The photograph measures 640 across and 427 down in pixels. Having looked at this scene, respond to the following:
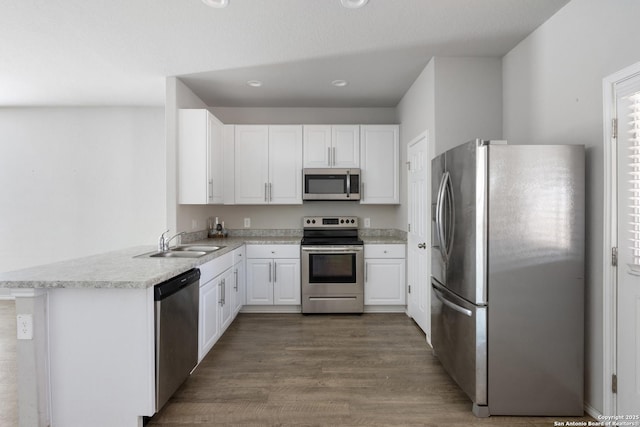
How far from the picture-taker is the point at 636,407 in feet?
5.42

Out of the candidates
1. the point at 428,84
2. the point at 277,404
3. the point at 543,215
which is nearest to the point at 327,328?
the point at 277,404

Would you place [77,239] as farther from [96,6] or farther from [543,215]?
[543,215]

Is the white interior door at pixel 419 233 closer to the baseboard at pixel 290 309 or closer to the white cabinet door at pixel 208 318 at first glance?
the baseboard at pixel 290 309

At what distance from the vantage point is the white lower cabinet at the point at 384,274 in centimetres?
377

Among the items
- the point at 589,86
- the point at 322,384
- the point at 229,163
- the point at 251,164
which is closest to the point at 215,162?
the point at 229,163

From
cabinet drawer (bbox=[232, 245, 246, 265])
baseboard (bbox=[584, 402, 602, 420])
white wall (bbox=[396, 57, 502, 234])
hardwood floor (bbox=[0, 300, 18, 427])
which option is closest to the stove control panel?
cabinet drawer (bbox=[232, 245, 246, 265])

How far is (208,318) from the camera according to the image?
2643 mm

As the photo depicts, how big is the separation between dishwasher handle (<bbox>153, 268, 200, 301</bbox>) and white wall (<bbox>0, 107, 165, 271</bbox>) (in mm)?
2440

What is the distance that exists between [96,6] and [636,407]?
3.99m

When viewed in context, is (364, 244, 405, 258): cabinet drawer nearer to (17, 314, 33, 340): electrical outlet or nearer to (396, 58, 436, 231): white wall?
(396, 58, 436, 231): white wall

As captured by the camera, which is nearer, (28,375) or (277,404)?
(28,375)

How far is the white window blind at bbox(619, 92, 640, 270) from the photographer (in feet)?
5.34

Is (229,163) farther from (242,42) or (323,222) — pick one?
(242,42)

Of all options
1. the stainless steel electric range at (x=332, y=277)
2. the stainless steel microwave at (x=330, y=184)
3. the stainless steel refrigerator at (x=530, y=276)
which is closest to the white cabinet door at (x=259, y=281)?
the stainless steel electric range at (x=332, y=277)
